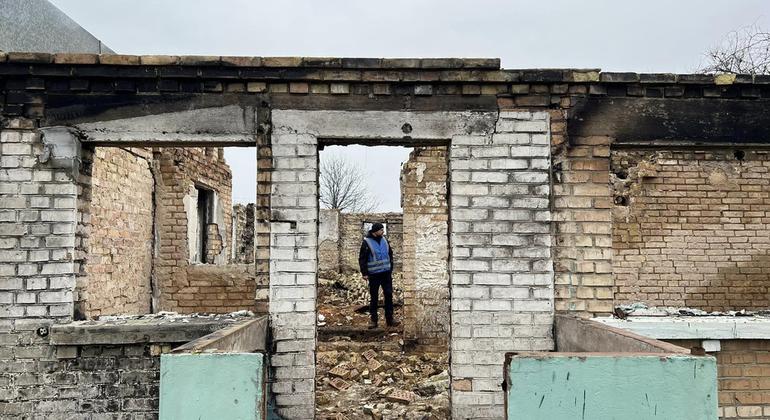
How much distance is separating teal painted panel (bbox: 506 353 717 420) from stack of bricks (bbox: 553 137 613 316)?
190 cm

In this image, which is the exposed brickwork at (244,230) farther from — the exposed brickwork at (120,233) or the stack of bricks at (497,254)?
the stack of bricks at (497,254)

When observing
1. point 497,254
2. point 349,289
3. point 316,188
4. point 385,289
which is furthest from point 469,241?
point 349,289

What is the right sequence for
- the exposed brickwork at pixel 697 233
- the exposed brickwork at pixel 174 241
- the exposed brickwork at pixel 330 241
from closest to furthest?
the exposed brickwork at pixel 174 241 < the exposed brickwork at pixel 697 233 < the exposed brickwork at pixel 330 241

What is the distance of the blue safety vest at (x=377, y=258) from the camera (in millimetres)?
9438

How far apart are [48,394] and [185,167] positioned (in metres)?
4.28

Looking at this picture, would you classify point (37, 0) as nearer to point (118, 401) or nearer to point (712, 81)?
point (118, 401)

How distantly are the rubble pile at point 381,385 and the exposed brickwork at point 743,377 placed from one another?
2.35m

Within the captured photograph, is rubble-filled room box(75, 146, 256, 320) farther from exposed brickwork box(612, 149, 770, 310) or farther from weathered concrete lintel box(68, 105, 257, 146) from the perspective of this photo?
exposed brickwork box(612, 149, 770, 310)

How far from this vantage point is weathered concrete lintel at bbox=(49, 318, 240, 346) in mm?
3953

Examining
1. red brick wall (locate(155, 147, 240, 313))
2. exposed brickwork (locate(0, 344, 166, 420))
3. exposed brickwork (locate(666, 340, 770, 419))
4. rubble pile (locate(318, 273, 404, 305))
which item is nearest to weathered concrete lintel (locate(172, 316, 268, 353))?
exposed brickwork (locate(0, 344, 166, 420))

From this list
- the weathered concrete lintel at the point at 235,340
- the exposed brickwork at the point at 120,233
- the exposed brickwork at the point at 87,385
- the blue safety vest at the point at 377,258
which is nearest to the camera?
the weathered concrete lintel at the point at 235,340

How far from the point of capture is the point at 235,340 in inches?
123

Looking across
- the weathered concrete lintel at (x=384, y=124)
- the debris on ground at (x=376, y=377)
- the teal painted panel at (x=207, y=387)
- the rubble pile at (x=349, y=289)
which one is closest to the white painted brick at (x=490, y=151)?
the weathered concrete lintel at (x=384, y=124)

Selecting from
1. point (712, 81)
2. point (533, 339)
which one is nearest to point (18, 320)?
point (533, 339)
